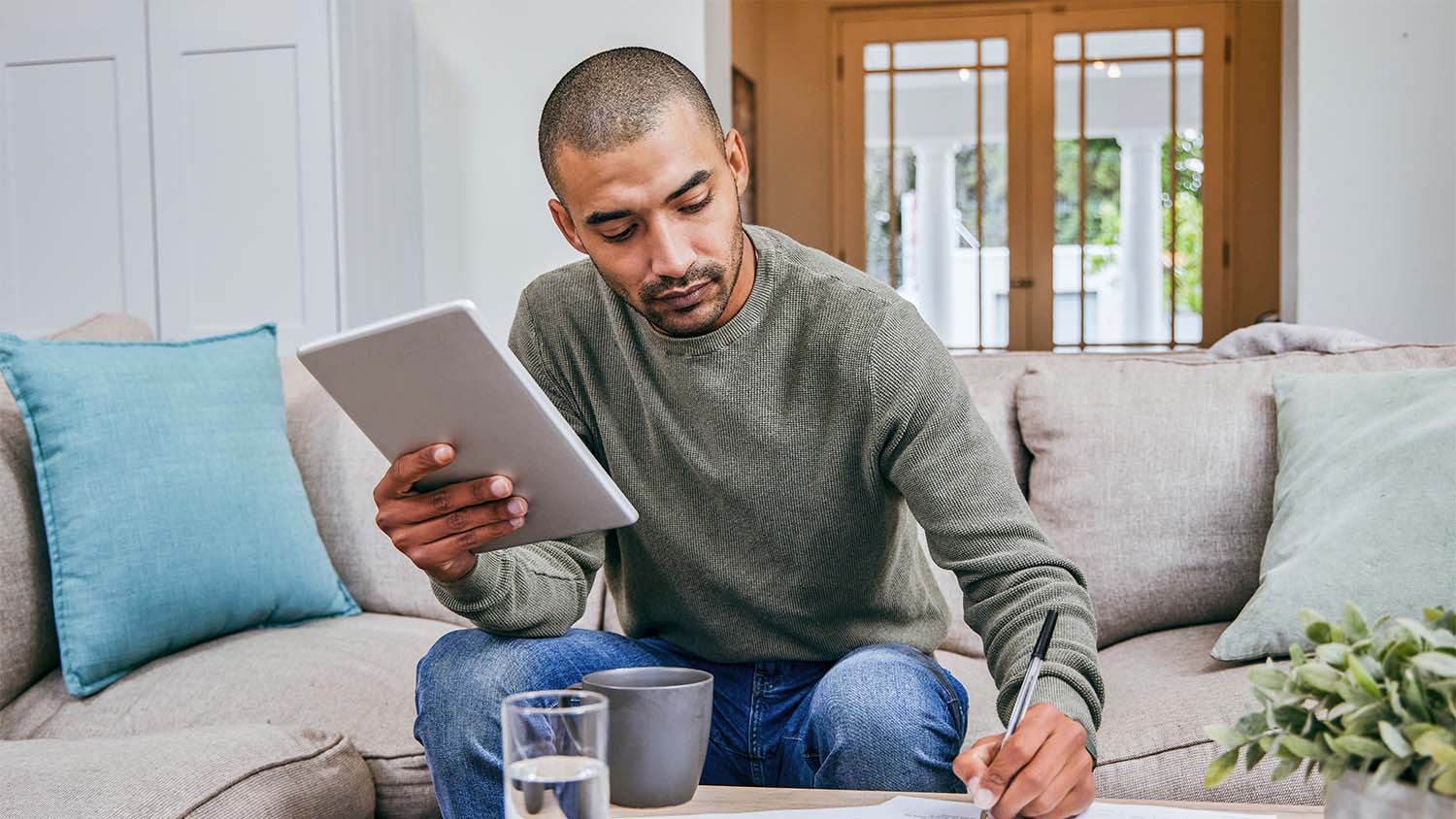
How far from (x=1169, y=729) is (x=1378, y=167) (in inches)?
125

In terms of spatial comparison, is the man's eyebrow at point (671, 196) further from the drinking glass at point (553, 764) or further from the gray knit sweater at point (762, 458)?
the drinking glass at point (553, 764)

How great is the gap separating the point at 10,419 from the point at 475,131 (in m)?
2.81

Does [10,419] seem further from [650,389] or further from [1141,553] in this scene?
[1141,553]

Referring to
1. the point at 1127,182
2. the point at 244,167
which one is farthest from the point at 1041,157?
the point at 244,167

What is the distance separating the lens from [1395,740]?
0.69 metres

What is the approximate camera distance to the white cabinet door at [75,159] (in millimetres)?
4039

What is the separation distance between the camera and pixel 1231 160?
5809 millimetres

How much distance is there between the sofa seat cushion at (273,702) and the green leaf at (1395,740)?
3.54 feet

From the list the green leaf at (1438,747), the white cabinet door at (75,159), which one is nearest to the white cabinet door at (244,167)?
the white cabinet door at (75,159)

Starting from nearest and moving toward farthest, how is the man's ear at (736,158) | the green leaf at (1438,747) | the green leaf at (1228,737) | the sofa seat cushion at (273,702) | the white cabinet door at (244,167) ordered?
the green leaf at (1438,747) → the green leaf at (1228,737) → the man's ear at (736,158) → the sofa seat cushion at (273,702) → the white cabinet door at (244,167)

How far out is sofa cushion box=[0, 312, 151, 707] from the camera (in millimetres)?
1643

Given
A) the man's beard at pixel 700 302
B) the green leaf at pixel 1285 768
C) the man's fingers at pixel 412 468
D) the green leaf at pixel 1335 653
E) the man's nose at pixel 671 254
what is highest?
the man's nose at pixel 671 254

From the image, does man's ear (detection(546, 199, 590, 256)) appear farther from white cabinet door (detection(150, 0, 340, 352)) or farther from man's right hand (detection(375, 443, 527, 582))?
white cabinet door (detection(150, 0, 340, 352))

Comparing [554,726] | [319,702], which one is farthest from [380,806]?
[554,726]
